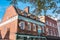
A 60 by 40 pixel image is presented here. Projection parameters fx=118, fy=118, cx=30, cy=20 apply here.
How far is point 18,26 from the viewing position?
1903cm

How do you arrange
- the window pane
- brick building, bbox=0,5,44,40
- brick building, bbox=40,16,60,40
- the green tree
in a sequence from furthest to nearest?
1. brick building, bbox=40,16,60,40
2. the window pane
3. brick building, bbox=0,5,44,40
4. the green tree

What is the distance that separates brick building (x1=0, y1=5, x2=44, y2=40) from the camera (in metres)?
19.0

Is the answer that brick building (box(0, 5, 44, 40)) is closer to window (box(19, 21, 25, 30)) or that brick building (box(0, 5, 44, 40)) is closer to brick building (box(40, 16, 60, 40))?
window (box(19, 21, 25, 30))

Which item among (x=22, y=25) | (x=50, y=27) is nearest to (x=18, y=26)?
(x=22, y=25)

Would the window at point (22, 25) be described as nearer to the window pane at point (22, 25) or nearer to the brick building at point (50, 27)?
the window pane at point (22, 25)

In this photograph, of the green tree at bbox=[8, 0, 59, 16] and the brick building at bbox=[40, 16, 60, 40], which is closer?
the green tree at bbox=[8, 0, 59, 16]

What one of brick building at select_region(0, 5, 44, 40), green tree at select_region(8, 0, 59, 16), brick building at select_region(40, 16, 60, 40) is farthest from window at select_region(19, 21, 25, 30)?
green tree at select_region(8, 0, 59, 16)

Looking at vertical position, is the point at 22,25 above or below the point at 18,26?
above

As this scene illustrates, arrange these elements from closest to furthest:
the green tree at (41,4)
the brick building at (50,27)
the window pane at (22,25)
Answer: the green tree at (41,4) → the window pane at (22,25) → the brick building at (50,27)

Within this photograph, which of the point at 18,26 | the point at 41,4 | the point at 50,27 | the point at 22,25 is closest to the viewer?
the point at 41,4

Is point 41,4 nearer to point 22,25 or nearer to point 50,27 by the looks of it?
point 22,25

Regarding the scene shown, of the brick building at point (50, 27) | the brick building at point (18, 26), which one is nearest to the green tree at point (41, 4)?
the brick building at point (18, 26)

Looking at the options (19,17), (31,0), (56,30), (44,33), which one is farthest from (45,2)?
(56,30)

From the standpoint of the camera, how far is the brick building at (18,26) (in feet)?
62.2
